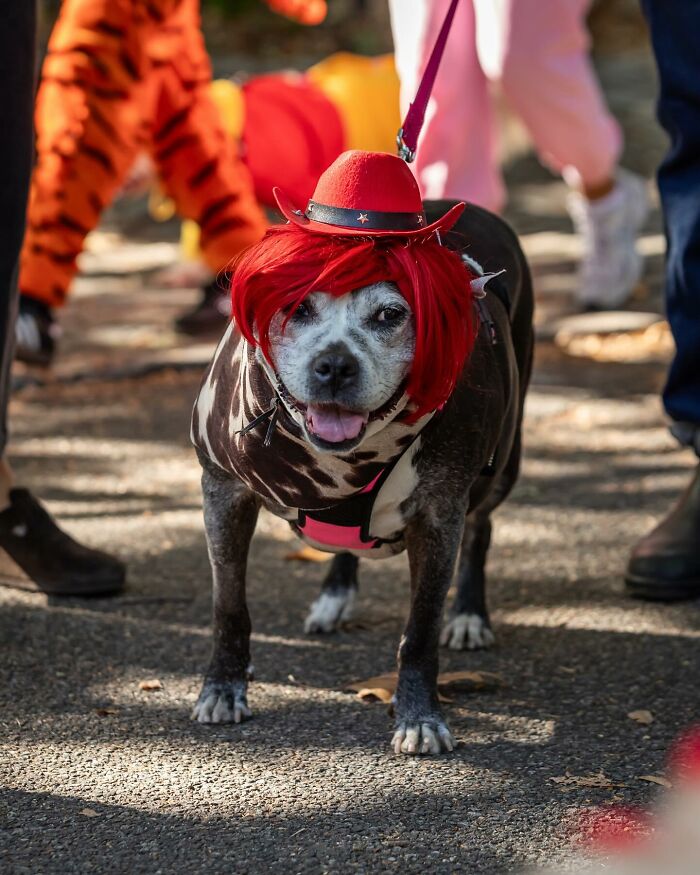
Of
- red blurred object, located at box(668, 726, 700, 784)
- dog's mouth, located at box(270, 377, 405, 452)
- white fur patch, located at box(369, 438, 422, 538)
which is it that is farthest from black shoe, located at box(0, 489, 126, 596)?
red blurred object, located at box(668, 726, 700, 784)

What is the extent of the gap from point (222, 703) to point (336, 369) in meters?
0.87

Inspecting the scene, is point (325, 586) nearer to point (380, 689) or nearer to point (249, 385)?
point (380, 689)

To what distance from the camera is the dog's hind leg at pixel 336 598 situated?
3305 millimetres

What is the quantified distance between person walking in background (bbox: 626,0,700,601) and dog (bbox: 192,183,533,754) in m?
0.64

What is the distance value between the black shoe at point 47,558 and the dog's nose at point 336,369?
53.9 inches

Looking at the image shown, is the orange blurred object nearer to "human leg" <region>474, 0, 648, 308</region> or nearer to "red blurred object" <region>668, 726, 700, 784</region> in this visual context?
"human leg" <region>474, 0, 648, 308</region>

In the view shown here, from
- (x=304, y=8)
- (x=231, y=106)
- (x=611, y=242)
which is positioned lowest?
(x=611, y=242)

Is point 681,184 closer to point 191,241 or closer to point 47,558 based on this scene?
point 47,558

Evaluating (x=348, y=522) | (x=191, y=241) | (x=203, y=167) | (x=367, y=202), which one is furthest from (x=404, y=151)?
(x=191, y=241)

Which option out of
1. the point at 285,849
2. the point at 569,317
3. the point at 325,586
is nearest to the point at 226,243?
the point at 569,317

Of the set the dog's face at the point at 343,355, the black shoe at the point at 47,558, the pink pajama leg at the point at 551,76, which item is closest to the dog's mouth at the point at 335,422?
the dog's face at the point at 343,355

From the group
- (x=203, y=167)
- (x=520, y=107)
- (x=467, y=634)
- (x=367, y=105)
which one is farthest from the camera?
(x=367, y=105)

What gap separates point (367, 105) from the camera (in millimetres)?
6762

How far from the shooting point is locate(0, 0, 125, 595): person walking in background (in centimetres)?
301
